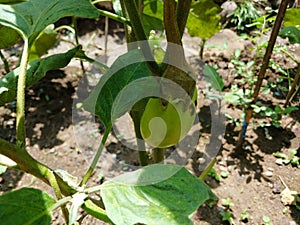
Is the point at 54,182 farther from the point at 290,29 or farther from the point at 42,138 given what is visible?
the point at 42,138

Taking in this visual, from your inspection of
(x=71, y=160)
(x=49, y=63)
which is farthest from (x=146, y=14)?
(x=71, y=160)

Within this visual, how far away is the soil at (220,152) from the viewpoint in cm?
123

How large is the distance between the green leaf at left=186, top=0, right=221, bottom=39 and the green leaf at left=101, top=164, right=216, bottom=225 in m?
1.04

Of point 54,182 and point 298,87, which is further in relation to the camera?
point 298,87

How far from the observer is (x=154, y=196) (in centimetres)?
43

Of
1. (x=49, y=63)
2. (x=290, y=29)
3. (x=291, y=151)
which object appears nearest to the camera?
(x=49, y=63)

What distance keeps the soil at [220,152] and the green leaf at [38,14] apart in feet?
2.47

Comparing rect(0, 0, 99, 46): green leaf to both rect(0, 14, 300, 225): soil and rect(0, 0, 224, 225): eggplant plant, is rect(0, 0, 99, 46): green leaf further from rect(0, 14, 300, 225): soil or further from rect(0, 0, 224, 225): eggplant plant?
rect(0, 14, 300, 225): soil

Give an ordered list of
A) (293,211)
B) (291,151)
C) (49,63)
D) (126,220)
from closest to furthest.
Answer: (126,220) → (49,63) → (293,211) → (291,151)

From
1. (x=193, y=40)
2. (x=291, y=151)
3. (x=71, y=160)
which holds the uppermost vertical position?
(x=193, y=40)

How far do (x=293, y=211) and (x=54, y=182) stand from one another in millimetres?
991

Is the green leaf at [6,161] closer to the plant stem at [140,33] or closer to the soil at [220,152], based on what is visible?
the plant stem at [140,33]

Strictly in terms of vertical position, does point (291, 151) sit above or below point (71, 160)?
above

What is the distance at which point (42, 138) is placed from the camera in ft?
4.99
